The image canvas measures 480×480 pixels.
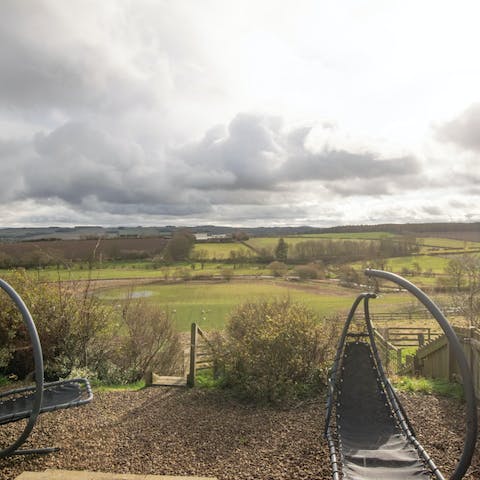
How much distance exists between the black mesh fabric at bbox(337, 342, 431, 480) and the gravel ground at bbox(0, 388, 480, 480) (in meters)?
0.43

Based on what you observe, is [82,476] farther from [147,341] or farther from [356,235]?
[356,235]

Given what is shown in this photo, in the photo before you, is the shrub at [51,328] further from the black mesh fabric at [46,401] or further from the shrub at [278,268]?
the shrub at [278,268]

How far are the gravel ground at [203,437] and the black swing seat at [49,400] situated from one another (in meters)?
0.47

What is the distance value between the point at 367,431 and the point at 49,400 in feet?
14.4

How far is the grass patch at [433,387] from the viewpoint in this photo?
7.01 meters

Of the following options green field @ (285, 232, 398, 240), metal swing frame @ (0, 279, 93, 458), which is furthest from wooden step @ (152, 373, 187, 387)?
green field @ (285, 232, 398, 240)

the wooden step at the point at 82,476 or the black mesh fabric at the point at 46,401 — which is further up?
the black mesh fabric at the point at 46,401

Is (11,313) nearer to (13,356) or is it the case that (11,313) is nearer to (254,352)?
(13,356)

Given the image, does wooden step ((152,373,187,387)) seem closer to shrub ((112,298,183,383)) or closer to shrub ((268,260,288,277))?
shrub ((112,298,183,383))

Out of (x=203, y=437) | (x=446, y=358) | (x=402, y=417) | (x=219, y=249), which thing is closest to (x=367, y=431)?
(x=402, y=417)

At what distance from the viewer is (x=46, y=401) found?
5910 millimetres

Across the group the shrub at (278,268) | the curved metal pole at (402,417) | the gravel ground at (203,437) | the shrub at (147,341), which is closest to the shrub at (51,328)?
the shrub at (147,341)

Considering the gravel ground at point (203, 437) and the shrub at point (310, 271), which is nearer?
the gravel ground at point (203, 437)

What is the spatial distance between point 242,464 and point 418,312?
27.0m
